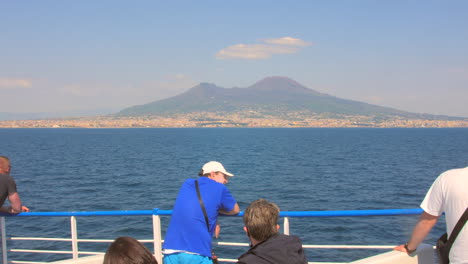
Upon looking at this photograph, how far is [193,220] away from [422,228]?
5.44 ft

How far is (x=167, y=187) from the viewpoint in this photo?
30359 millimetres

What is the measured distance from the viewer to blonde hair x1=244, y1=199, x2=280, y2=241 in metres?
2.61

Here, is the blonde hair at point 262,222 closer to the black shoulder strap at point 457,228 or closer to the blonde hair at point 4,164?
the black shoulder strap at point 457,228

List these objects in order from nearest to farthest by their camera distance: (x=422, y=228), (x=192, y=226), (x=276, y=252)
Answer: (x=276, y=252)
(x=422, y=228)
(x=192, y=226)

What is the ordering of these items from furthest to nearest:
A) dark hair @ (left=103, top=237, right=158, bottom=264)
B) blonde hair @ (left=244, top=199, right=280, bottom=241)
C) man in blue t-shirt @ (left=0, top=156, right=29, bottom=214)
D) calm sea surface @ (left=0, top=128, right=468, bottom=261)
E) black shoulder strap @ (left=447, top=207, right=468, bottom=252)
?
calm sea surface @ (left=0, top=128, right=468, bottom=261) → man in blue t-shirt @ (left=0, top=156, right=29, bottom=214) → blonde hair @ (left=244, top=199, right=280, bottom=241) → black shoulder strap @ (left=447, top=207, right=468, bottom=252) → dark hair @ (left=103, top=237, right=158, bottom=264)

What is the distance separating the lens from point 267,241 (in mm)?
2537

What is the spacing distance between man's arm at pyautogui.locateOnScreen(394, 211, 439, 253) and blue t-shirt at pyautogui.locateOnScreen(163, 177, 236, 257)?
1469 millimetres

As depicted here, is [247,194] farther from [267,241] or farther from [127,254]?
[127,254]

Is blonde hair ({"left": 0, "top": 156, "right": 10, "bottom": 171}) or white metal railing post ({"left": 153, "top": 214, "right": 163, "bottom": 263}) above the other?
blonde hair ({"left": 0, "top": 156, "right": 10, "bottom": 171})

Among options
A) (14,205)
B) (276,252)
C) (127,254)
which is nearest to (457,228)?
(276,252)

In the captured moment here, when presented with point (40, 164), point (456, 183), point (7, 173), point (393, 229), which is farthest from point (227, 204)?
point (40, 164)

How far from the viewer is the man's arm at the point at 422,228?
267 cm

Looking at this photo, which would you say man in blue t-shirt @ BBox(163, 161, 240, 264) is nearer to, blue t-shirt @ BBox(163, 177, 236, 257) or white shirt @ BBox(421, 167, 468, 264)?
blue t-shirt @ BBox(163, 177, 236, 257)

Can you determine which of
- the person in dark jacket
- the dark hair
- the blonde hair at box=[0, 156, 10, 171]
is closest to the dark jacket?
the person in dark jacket
